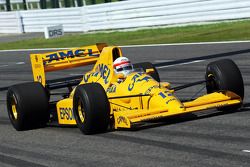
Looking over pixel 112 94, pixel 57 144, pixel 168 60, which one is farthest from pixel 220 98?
pixel 168 60

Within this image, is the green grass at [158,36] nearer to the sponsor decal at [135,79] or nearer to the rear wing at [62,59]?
the rear wing at [62,59]

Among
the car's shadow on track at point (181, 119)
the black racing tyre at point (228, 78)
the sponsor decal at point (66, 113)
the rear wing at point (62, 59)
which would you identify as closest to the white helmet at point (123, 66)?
the car's shadow on track at point (181, 119)

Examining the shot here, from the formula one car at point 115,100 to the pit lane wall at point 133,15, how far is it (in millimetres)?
16371

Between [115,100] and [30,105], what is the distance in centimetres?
125

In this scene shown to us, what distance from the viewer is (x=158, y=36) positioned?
2769 cm

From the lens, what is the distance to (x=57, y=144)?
336 inches

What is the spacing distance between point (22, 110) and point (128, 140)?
7.01 feet

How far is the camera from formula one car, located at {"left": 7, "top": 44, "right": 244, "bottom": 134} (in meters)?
8.56

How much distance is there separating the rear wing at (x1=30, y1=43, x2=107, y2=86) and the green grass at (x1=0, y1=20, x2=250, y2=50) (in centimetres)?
1211

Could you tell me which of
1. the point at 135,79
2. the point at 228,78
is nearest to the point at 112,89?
the point at 135,79

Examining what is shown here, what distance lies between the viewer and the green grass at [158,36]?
24.2 m

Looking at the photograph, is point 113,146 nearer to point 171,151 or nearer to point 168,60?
point 171,151

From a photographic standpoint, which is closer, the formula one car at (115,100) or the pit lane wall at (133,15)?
the formula one car at (115,100)

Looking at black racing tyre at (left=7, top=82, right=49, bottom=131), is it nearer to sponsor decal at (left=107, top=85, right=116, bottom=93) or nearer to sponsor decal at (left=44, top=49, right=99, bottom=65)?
sponsor decal at (left=107, top=85, right=116, bottom=93)
